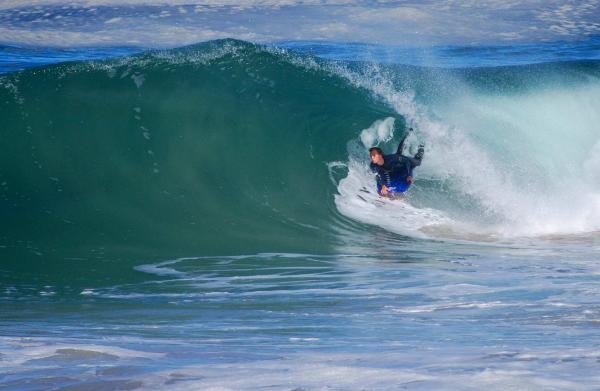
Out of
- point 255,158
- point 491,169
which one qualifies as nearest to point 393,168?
point 491,169

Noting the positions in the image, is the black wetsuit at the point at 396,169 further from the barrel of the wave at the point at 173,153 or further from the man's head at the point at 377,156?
the barrel of the wave at the point at 173,153

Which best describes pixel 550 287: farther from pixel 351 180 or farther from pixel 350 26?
pixel 350 26

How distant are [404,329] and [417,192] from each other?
19.2ft

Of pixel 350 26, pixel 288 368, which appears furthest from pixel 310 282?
pixel 350 26

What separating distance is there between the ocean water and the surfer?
366mm

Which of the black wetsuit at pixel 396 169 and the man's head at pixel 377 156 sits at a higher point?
the man's head at pixel 377 156

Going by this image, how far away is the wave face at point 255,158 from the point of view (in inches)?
366

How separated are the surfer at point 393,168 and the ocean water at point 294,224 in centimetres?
37

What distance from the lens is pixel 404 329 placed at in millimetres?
5008

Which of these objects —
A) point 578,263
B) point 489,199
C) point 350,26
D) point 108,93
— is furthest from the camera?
point 350,26

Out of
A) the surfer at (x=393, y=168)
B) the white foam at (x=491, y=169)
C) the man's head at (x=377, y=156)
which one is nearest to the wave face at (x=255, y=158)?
the white foam at (x=491, y=169)

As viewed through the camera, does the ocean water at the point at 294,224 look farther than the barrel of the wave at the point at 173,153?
No

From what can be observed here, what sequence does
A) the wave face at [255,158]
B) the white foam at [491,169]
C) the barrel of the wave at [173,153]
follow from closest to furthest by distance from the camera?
the barrel of the wave at [173,153] < the wave face at [255,158] < the white foam at [491,169]

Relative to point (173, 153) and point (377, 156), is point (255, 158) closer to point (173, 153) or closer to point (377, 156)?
point (173, 153)
